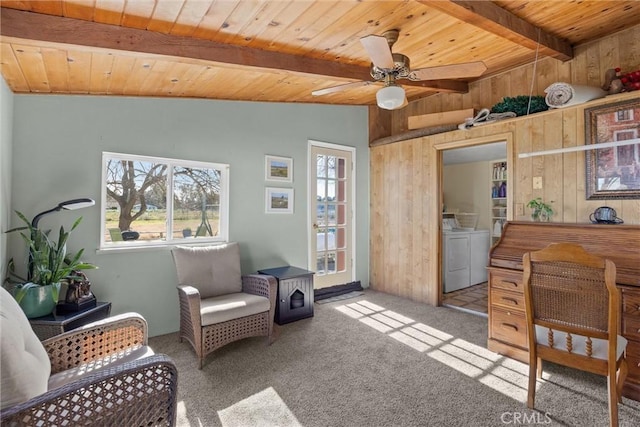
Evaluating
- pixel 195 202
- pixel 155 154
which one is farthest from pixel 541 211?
pixel 155 154

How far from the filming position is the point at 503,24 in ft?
7.97

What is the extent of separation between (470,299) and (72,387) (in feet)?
14.3

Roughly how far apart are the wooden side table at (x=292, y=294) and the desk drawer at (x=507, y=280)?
1826 mm

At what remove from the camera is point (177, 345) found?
295cm

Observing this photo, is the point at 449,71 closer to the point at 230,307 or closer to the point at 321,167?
the point at 321,167

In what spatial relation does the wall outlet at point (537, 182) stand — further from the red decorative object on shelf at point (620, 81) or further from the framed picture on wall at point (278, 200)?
the framed picture on wall at point (278, 200)

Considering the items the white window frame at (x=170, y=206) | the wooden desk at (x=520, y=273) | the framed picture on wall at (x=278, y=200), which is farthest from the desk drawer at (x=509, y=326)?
the white window frame at (x=170, y=206)

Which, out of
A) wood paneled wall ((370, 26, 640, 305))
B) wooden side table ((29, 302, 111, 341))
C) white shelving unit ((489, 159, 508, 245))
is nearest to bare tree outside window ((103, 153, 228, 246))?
wooden side table ((29, 302, 111, 341))

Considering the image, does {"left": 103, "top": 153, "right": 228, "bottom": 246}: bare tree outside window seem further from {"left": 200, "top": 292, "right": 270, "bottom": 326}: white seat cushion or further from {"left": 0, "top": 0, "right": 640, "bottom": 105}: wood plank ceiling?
{"left": 200, "top": 292, "right": 270, "bottom": 326}: white seat cushion

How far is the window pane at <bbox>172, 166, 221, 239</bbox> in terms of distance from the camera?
3387 millimetres

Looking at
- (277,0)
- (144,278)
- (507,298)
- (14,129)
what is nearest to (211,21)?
(277,0)

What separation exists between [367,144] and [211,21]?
10.5ft

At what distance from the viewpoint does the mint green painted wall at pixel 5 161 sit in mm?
2277

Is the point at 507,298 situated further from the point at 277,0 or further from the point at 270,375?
the point at 277,0
